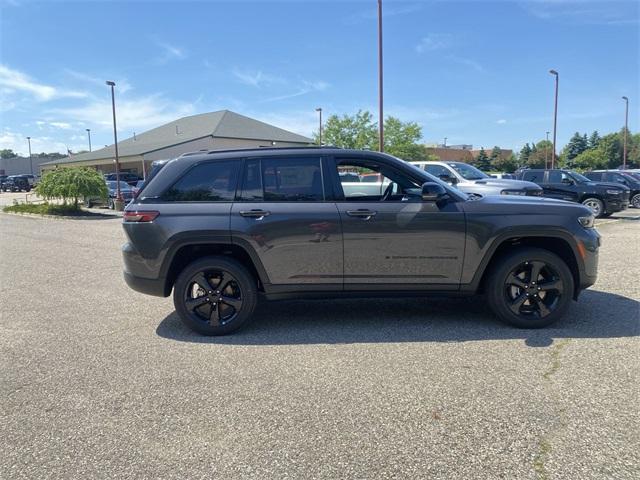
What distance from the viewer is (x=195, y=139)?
40.2 metres

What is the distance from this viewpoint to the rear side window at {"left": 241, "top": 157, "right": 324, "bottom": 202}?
4.68 m

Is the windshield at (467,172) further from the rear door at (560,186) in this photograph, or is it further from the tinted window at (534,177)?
the rear door at (560,186)

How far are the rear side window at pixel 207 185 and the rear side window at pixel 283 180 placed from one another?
144 mm

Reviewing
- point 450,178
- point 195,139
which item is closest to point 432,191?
point 450,178

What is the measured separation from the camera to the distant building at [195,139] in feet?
130

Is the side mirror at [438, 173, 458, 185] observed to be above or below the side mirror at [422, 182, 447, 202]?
above

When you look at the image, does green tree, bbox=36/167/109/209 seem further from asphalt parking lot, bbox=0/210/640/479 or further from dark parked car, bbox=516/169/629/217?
dark parked car, bbox=516/169/629/217

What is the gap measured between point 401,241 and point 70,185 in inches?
768

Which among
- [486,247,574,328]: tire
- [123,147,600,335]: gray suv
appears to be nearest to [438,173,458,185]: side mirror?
[123,147,600,335]: gray suv

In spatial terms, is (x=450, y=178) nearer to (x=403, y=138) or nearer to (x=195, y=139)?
(x=195, y=139)

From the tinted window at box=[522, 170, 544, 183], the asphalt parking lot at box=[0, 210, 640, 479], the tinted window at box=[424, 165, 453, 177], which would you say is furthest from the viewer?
the tinted window at box=[522, 170, 544, 183]

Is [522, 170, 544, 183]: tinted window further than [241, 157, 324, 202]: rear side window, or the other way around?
[522, 170, 544, 183]: tinted window

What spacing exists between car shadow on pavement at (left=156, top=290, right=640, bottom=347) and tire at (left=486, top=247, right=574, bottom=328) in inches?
6.0

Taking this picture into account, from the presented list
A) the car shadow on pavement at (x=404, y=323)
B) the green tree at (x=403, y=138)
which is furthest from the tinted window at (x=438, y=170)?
the green tree at (x=403, y=138)
